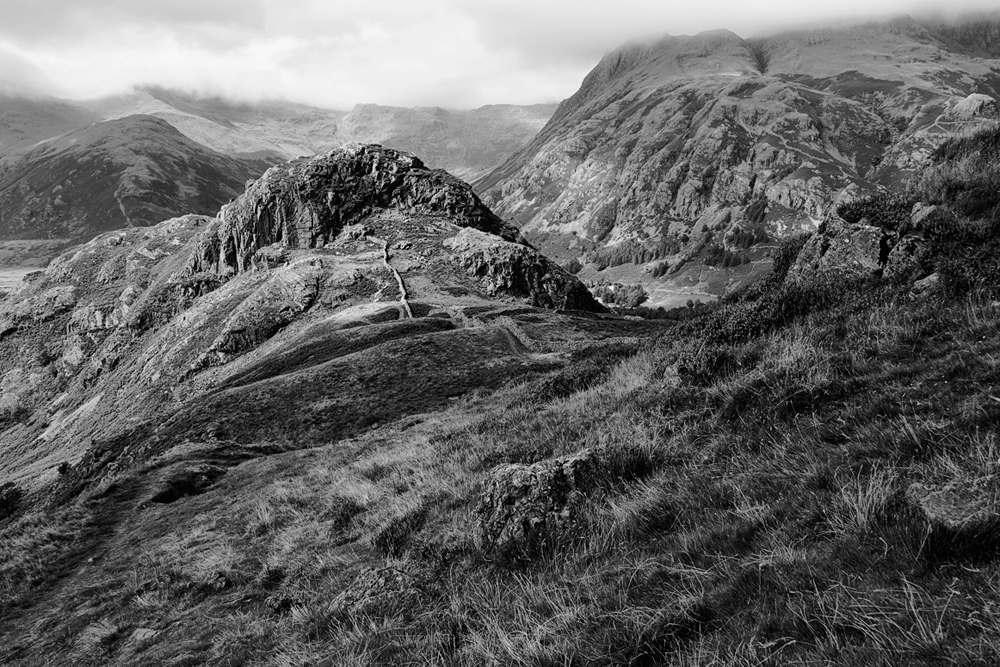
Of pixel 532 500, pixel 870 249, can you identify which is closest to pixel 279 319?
pixel 870 249

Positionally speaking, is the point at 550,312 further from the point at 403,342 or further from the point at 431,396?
the point at 431,396

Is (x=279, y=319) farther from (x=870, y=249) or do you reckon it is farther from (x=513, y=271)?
(x=870, y=249)

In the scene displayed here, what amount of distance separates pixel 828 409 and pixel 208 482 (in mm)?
16616

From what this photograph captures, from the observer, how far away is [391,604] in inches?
238

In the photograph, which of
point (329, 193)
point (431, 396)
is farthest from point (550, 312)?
point (329, 193)

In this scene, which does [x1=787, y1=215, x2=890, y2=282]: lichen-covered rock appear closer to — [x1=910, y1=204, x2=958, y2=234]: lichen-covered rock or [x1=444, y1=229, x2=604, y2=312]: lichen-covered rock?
[x1=910, y1=204, x2=958, y2=234]: lichen-covered rock

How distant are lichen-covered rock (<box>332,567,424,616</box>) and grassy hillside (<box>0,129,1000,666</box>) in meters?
0.04

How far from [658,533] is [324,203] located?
5011 centimetres

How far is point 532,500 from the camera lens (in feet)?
22.6

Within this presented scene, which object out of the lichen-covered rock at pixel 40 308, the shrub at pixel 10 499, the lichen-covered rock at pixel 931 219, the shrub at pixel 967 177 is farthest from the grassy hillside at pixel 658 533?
the lichen-covered rock at pixel 40 308

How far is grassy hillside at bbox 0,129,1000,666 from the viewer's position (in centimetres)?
377

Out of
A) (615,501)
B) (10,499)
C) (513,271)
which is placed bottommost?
(10,499)

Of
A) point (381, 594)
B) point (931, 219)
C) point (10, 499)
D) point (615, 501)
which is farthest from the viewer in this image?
point (10, 499)

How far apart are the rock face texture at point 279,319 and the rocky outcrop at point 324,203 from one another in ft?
0.56
